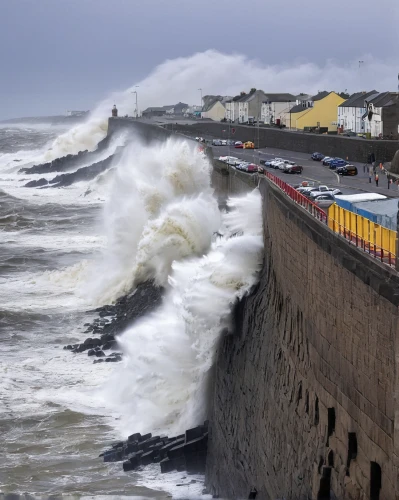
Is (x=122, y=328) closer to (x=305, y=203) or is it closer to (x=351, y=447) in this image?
(x=305, y=203)

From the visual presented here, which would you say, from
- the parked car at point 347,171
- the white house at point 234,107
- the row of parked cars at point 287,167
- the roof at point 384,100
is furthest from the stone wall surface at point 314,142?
the white house at point 234,107

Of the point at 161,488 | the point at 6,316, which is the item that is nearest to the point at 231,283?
the point at 161,488

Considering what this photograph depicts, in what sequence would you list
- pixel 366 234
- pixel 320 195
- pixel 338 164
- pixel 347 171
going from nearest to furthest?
pixel 366 234, pixel 320 195, pixel 347 171, pixel 338 164

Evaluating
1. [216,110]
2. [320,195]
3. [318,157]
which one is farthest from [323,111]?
[320,195]

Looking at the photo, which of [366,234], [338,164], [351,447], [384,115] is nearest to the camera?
[351,447]

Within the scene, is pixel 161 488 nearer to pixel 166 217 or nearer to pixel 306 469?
pixel 306 469

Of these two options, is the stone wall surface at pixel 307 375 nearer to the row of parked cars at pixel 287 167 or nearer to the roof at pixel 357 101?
the row of parked cars at pixel 287 167

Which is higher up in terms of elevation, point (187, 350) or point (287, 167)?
point (287, 167)
